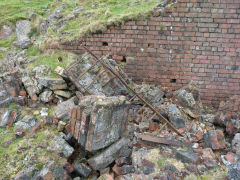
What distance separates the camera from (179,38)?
14.1 feet

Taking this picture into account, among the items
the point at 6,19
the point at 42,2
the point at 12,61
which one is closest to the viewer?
the point at 12,61

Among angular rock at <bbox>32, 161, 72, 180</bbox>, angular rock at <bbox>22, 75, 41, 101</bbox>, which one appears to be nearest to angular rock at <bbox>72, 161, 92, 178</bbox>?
angular rock at <bbox>32, 161, 72, 180</bbox>

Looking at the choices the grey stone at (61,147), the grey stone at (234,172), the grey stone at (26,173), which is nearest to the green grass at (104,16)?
the grey stone at (61,147)

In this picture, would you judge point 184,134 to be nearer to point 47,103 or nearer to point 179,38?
point 179,38

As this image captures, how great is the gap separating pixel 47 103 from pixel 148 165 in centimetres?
244

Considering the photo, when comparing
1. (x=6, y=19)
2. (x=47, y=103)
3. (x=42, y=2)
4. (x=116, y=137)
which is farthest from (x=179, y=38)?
(x=42, y=2)

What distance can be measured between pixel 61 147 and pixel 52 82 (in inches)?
60.1

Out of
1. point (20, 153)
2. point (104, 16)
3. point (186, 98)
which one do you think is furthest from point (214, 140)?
point (104, 16)

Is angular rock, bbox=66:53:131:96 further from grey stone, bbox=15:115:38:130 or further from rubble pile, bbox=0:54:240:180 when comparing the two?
grey stone, bbox=15:115:38:130

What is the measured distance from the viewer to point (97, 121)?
9.36 ft

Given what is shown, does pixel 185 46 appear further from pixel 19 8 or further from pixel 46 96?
pixel 19 8

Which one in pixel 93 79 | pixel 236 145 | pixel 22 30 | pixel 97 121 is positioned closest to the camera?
pixel 97 121

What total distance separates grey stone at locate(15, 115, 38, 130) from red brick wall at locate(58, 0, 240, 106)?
1945 mm

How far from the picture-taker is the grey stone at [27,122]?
11.7 ft
